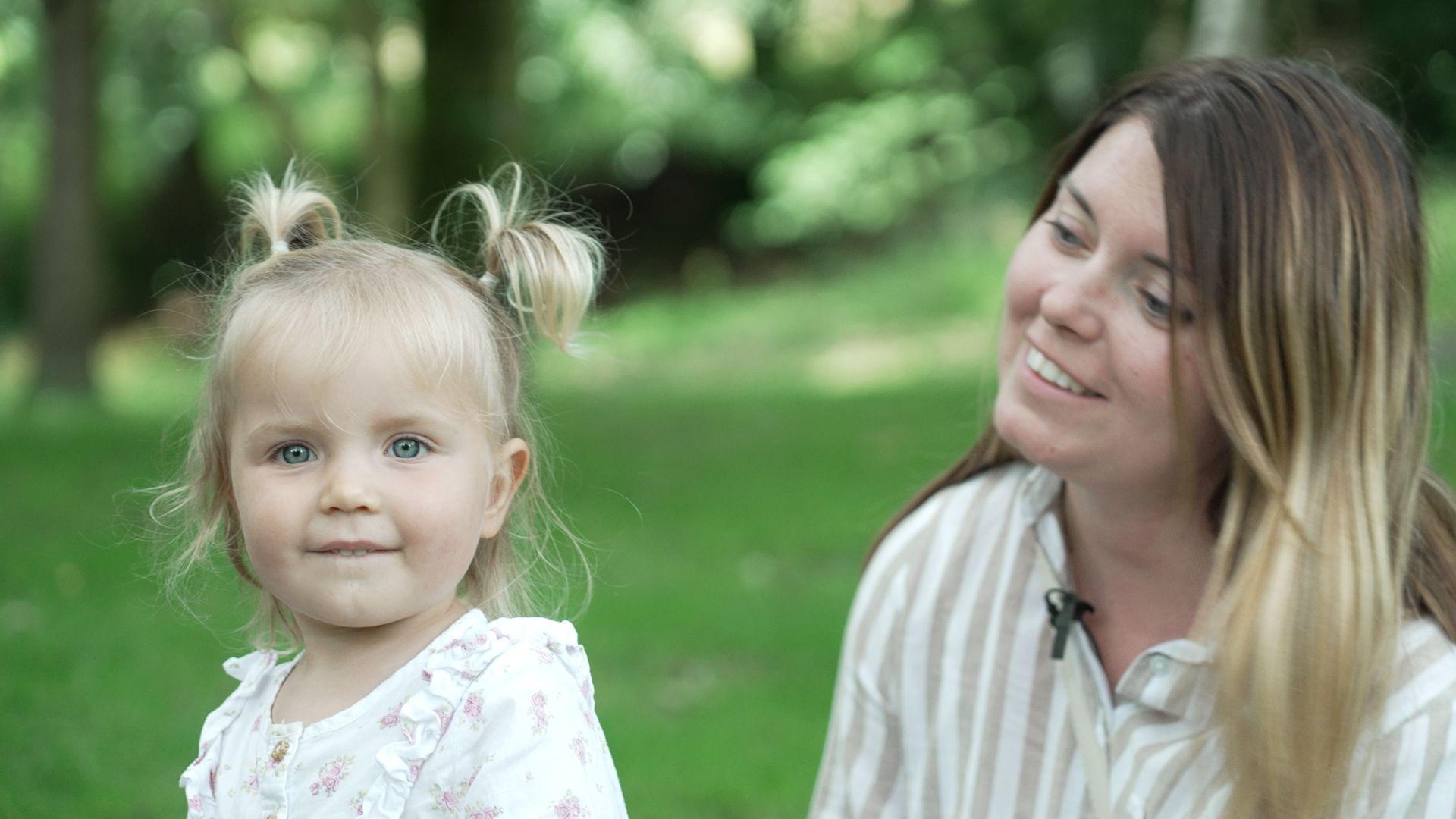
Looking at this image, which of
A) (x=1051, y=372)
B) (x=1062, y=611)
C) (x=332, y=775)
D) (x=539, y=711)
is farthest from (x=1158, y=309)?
(x=332, y=775)

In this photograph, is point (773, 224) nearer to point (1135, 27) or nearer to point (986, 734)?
point (1135, 27)

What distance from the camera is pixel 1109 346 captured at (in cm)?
214

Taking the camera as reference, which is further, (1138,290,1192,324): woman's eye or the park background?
the park background

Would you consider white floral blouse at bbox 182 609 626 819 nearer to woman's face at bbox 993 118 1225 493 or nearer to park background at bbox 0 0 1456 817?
park background at bbox 0 0 1456 817

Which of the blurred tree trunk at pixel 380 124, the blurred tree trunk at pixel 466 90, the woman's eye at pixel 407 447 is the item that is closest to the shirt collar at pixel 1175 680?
the woman's eye at pixel 407 447

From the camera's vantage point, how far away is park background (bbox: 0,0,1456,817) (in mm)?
4234

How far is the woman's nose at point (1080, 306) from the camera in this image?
2.15 m

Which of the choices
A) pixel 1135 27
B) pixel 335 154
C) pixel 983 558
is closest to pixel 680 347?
pixel 1135 27

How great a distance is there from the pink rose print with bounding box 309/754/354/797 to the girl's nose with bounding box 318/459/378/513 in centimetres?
28

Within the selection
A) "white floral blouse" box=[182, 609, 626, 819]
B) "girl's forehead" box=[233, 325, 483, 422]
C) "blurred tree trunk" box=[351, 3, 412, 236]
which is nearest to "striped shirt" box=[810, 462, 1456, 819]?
"white floral blouse" box=[182, 609, 626, 819]

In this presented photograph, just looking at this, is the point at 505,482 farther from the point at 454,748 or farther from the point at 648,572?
the point at 648,572

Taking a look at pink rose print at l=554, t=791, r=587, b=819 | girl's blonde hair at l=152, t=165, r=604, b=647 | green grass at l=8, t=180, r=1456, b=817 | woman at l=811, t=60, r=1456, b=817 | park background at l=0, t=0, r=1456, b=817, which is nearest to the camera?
pink rose print at l=554, t=791, r=587, b=819

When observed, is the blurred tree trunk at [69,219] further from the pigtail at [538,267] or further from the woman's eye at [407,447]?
the woman's eye at [407,447]

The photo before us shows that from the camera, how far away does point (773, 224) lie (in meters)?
20.2
